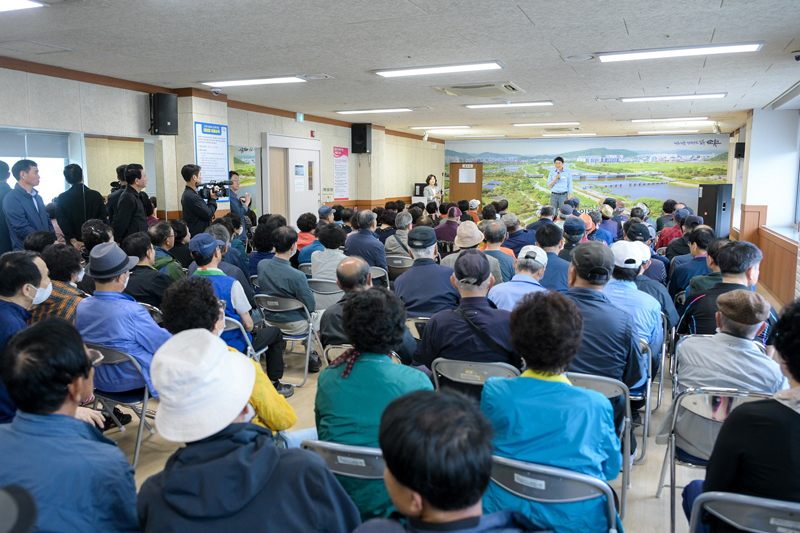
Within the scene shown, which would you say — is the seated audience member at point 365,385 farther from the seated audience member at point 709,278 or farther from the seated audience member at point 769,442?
the seated audience member at point 709,278

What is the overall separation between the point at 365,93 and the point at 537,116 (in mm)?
4460

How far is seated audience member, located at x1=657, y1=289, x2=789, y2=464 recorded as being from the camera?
2258 mm

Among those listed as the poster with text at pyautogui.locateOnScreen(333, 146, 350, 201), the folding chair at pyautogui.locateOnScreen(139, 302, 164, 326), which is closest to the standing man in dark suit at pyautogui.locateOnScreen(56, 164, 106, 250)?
the folding chair at pyautogui.locateOnScreen(139, 302, 164, 326)

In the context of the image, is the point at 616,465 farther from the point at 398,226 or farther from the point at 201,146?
the point at 201,146

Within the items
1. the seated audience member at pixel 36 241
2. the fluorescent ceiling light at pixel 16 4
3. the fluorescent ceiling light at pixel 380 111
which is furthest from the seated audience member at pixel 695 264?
the fluorescent ceiling light at pixel 380 111

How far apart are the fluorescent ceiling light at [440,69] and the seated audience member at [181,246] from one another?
300 cm

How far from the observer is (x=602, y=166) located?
16453 mm

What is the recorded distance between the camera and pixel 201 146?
816 centimetres

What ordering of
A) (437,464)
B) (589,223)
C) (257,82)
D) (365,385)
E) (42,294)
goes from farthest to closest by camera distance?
(589,223) → (257,82) → (42,294) → (365,385) → (437,464)

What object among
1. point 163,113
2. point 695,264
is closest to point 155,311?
point 695,264

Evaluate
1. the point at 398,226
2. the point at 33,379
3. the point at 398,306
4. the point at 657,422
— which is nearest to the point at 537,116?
the point at 398,226

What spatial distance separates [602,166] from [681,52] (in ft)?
37.8

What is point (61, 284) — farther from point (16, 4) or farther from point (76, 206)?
point (76, 206)

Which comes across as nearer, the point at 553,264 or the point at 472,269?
the point at 472,269
